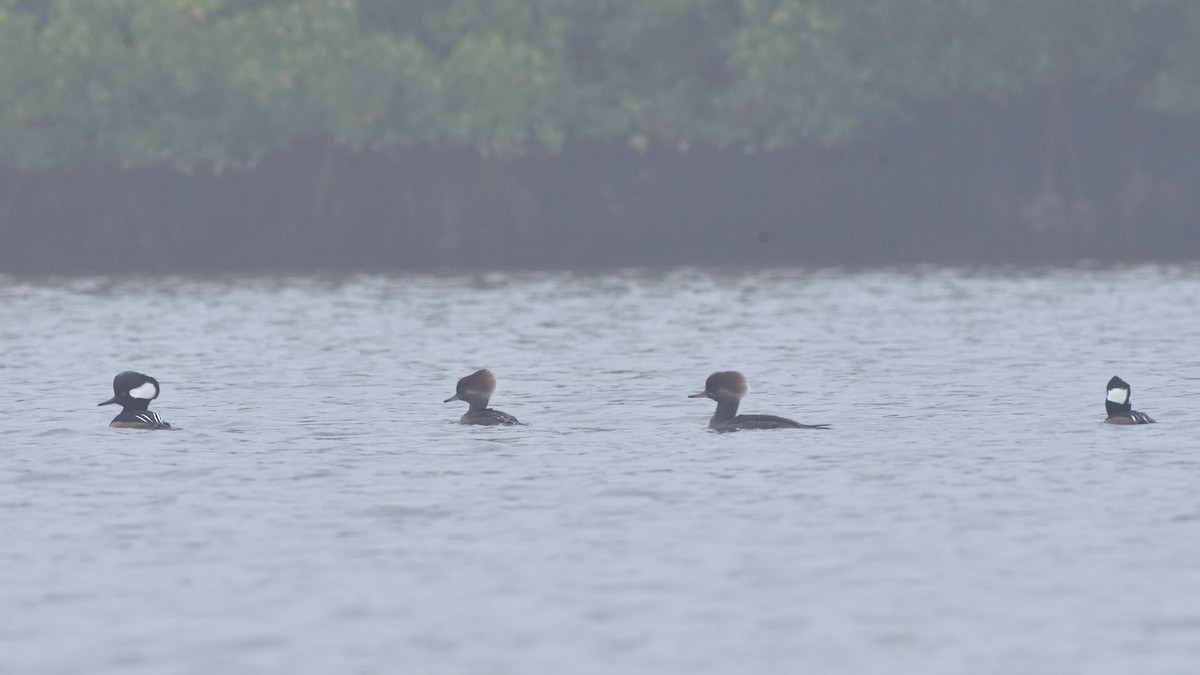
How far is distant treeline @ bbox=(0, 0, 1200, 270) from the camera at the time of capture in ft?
228

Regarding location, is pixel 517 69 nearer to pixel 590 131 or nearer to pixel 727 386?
pixel 590 131

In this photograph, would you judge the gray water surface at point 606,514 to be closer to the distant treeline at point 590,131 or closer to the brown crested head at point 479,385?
the brown crested head at point 479,385

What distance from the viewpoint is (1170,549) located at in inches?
595

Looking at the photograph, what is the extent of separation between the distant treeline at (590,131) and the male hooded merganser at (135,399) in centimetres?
4579

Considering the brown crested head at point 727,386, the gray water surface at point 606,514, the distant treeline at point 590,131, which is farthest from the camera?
the distant treeline at point 590,131

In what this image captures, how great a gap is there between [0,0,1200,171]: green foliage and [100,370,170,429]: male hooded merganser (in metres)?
45.8

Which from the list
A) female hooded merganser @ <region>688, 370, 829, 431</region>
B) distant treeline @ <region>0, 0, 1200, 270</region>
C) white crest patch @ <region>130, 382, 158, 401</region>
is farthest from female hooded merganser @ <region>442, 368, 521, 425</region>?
distant treeline @ <region>0, 0, 1200, 270</region>

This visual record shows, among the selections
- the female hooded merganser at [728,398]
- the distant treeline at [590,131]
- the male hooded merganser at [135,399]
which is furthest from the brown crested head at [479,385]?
the distant treeline at [590,131]

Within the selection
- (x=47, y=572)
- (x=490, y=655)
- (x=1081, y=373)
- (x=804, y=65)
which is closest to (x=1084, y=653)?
(x=490, y=655)

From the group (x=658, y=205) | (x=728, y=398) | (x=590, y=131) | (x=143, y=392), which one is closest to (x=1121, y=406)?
(x=728, y=398)

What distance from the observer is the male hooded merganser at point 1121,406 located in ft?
73.0

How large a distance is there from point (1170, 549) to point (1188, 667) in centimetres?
354

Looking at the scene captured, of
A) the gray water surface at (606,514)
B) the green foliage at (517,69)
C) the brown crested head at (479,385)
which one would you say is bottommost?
the gray water surface at (606,514)

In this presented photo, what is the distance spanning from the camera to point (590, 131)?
2815 inches
